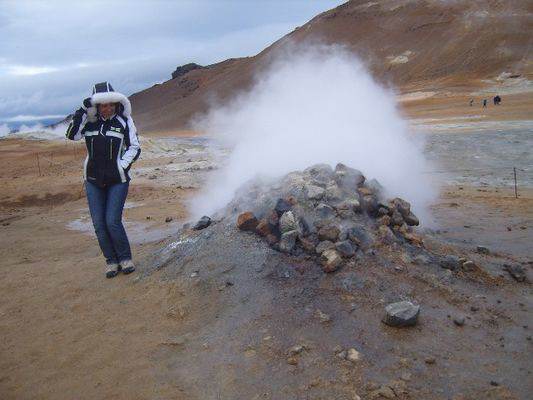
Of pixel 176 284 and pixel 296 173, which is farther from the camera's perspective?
pixel 296 173

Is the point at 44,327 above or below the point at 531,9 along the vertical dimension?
below

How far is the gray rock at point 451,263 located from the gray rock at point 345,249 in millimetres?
688

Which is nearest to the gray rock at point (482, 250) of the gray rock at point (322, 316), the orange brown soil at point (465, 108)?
the gray rock at point (322, 316)

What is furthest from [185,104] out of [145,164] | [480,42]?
[145,164]

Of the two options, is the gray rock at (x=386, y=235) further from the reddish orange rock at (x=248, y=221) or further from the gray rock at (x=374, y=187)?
the reddish orange rock at (x=248, y=221)

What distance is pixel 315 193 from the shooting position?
394cm

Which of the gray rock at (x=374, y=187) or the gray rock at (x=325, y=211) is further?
the gray rock at (x=374, y=187)

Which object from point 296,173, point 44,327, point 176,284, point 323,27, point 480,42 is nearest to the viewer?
point 44,327

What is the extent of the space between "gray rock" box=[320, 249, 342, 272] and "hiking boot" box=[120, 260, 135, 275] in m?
1.65

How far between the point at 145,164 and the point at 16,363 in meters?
12.5

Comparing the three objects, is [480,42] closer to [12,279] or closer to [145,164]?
[145,164]

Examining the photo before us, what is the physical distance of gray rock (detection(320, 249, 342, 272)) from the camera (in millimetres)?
3402

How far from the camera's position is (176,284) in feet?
12.1

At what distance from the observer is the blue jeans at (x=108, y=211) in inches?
154
